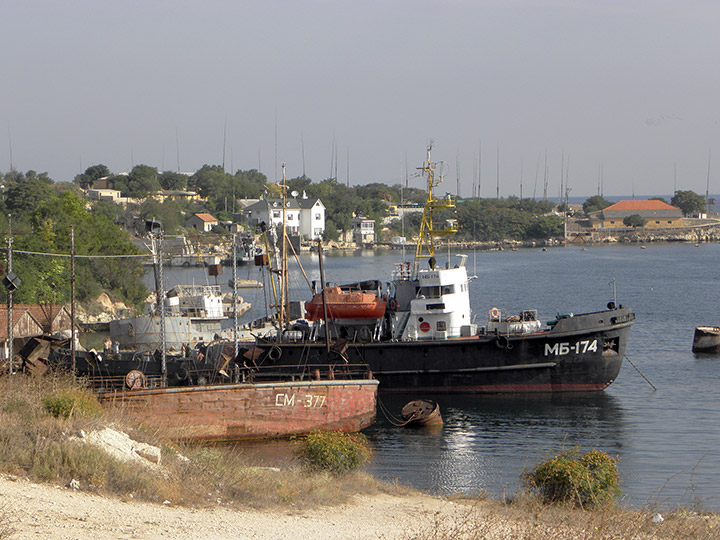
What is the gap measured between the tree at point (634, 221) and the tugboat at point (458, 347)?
499 ft

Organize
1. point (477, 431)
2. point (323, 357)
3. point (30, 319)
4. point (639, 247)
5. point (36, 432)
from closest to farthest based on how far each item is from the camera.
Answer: point (36, 432) → point (477, 431) → point (323, 357) → point (30, 319) → point (639, 247)

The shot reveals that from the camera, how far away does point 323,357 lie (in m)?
31.9

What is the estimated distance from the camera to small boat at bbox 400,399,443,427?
28.5 m

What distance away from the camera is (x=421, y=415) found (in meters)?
28.6

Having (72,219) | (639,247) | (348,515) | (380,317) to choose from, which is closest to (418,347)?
(380,317)

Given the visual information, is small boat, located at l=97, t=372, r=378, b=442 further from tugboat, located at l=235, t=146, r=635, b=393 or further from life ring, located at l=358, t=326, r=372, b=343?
→ life ring, located at l=358, t=326, r=372, b=343

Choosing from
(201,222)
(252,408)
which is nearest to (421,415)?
(252,408)

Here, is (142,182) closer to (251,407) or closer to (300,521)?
(251,407)

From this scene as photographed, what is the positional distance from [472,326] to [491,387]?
7.63 feet

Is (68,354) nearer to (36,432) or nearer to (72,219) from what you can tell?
(36,432)

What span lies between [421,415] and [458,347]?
452 centimetres

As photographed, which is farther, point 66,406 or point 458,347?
point 458,347

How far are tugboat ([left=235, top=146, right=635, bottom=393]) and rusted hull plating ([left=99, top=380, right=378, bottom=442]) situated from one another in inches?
179

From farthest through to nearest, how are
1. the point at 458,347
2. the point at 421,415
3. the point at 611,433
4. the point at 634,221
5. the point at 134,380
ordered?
the point at 634,221 < the point at 458,347 < the point at 421,415 < the point at 611,433 < the point at 134,380
